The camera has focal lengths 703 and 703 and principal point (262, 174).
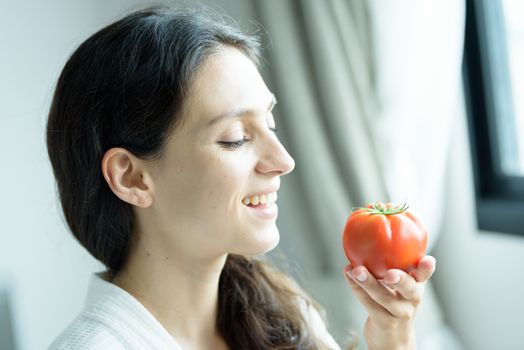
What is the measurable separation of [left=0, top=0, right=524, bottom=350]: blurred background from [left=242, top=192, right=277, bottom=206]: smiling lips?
815mm

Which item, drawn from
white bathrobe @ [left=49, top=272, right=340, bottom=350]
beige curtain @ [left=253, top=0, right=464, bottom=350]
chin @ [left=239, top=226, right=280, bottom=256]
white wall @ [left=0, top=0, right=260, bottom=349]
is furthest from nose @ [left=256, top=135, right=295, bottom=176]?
white wall @ [left=0, top=0, right=260, bottom=349]

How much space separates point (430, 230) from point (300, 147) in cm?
51

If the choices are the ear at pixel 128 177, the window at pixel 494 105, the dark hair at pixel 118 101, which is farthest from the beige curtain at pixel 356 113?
the ear at pixel 128 177

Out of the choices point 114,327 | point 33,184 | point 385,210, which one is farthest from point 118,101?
point 33,184

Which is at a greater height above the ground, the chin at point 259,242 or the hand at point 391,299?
the chin at point 259,242

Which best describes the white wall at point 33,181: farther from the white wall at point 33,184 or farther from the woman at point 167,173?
the woman at point 167,173

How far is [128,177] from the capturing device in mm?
1336

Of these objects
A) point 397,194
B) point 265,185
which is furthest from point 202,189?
point 397,194

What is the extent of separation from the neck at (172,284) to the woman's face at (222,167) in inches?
2.5

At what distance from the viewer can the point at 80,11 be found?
2.25 metres

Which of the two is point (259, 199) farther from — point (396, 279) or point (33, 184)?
point (33, 184)

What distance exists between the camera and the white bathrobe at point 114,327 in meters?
1.27

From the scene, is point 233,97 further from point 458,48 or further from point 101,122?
point 458,48

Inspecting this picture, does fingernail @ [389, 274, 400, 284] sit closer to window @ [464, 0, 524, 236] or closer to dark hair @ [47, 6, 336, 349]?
dark hair @ [47, 6, 336, 349]
